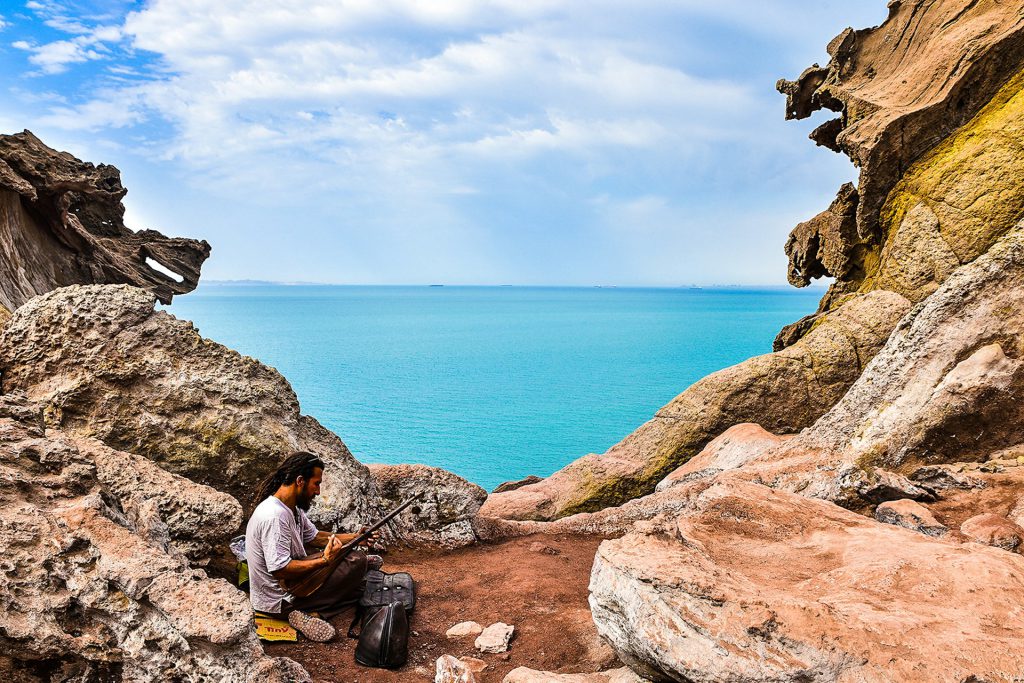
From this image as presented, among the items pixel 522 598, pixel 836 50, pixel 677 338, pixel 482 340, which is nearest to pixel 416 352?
pixel 482 340

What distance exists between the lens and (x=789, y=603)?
398 centimetres

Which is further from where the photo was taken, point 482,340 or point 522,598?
point 482,340

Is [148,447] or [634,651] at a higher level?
[148,447]

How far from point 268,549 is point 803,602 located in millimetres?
3976

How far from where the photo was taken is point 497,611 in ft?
21.5

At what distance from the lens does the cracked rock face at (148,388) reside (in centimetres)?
702

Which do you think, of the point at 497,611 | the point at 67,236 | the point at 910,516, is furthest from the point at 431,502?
the point at 67,236

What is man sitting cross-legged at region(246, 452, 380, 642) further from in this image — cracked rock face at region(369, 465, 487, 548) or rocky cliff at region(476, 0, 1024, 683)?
cracked rock face at region(369, 465, 487, 548)

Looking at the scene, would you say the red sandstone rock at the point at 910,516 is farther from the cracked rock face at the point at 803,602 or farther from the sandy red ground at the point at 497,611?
the sandy red ground at the point at 497,611

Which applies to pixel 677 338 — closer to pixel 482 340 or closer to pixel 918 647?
pixel 482 340

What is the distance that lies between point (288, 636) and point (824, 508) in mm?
4471

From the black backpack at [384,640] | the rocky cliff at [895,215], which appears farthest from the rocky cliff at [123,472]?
the rocky cliff at [895,215]

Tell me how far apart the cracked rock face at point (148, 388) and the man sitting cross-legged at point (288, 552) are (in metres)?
1.70

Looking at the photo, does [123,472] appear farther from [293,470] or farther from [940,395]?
[940,395]
